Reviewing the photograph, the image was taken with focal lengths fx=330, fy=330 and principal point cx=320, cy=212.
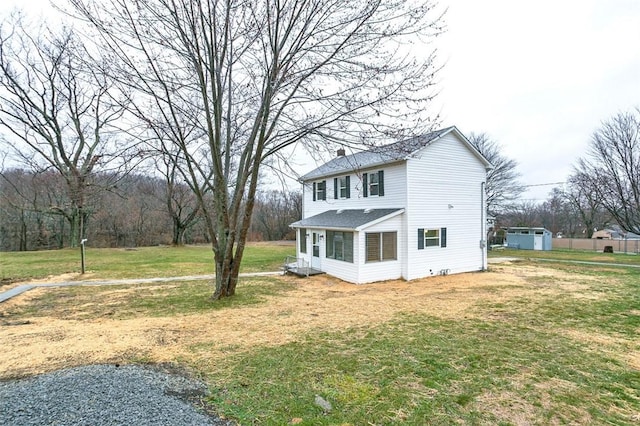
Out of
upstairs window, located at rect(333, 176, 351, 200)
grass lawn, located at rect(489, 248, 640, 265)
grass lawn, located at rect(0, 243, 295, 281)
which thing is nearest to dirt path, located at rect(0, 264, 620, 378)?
grass lawn, located at rect(0, 243, 295, 281)

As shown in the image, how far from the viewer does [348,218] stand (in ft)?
47.7

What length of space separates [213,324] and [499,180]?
30477 mm

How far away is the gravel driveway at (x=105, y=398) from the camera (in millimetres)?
3201

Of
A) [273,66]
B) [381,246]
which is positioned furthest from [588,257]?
[273,66]

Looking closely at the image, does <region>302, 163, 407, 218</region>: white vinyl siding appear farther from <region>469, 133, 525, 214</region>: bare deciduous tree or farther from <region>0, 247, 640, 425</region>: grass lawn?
<region>469, 133, 525, 214</region>: bare deciduous tree

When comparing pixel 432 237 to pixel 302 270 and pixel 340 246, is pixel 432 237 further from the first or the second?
pixel 302 270

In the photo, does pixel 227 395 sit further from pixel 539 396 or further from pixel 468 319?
pixel 468 319

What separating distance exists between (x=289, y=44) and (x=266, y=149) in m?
2.89

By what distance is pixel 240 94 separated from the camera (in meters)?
10.4

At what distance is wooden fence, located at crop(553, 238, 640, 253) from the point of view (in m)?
30.3

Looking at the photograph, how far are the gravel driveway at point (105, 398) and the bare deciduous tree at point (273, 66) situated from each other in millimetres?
5331

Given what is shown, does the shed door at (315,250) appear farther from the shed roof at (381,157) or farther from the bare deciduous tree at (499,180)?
the bare deciduous tree at (499,180)

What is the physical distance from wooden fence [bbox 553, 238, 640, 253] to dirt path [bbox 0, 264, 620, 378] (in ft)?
89.4

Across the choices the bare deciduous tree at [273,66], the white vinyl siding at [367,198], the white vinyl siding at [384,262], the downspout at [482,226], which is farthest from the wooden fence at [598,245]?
the bare deciduous tree at [273,66]
